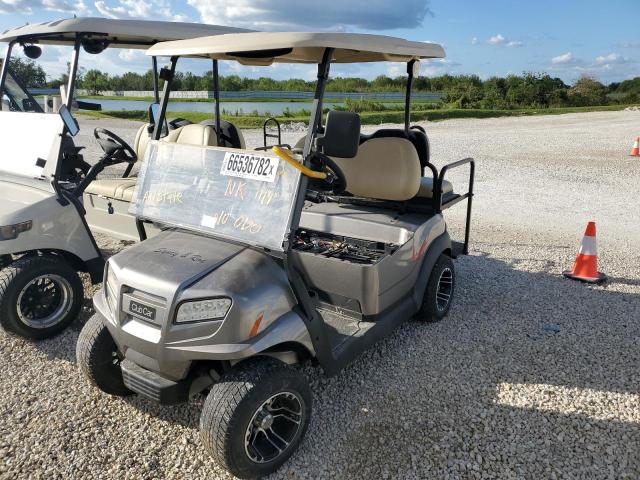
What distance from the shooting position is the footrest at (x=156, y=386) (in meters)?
2.38

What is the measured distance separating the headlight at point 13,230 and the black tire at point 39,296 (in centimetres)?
18

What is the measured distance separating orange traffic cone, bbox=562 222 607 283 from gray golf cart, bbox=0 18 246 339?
364 centimetres

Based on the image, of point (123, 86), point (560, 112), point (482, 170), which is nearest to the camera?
point (123, 86)

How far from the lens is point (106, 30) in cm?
399

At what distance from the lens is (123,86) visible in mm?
9758

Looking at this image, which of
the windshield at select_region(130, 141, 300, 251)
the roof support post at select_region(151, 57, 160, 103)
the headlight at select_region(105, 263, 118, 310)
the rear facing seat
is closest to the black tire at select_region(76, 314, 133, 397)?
the headlight at select_region(105, 263, 118, 310)

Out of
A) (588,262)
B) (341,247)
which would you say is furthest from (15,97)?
(588,262)

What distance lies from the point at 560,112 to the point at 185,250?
3033cm

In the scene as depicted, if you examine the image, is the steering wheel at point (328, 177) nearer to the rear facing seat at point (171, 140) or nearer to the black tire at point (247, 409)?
the black tire at point (247, 409)

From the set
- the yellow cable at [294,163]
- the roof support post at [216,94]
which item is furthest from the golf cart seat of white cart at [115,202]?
the yellow cable at [294,163]

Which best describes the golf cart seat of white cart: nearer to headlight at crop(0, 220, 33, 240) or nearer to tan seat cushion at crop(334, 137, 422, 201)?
headlight at crop(0, 220, 33, 240)

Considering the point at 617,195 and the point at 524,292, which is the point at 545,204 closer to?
the point at 617,195

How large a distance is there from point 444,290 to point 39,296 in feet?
9.99

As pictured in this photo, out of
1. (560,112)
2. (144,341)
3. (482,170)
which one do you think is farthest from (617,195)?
(560,112)
